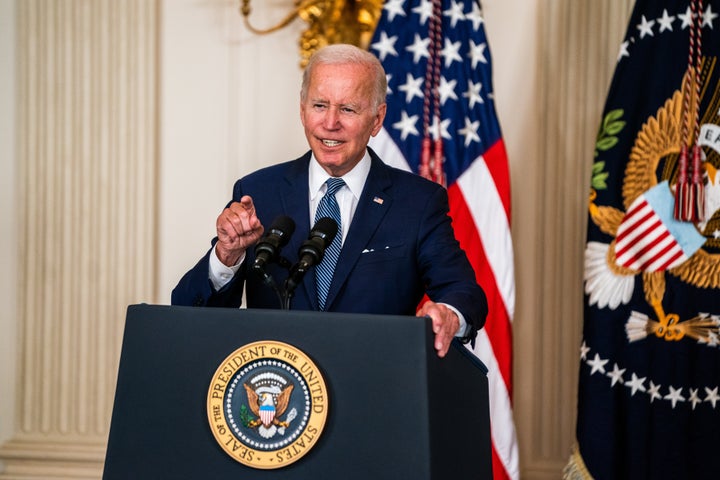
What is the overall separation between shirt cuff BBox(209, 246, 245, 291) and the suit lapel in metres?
0.28

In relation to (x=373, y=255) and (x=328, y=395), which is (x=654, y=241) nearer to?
(x=373, y=255)

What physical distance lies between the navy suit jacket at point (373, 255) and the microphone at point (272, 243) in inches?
12.1

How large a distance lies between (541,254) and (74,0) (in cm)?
250

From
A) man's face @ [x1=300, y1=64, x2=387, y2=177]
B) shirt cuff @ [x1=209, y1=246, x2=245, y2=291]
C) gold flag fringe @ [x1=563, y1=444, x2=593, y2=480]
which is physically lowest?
gold flag fringe @ [x1=563, y1=444, x2=593, y2=480]

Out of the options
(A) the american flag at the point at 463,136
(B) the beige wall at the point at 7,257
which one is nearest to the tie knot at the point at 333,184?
(A) the american flag at the point at 463,136

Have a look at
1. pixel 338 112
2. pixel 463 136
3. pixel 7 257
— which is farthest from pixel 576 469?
pixel 7 257

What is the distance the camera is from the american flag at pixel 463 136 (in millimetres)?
3676

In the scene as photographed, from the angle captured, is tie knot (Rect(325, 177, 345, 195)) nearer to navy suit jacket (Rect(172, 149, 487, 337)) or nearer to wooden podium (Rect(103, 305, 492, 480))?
navy suit jacket (Rect(172, 149, 487, 337))

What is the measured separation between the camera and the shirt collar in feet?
7.98

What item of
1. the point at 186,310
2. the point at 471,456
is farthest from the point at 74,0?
the point at 471,456

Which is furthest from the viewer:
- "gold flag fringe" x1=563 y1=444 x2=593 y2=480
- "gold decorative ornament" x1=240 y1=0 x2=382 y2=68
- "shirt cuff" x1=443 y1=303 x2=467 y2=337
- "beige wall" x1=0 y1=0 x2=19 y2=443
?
"beige wall" x1=0 y1=0 x2=19 y2=443

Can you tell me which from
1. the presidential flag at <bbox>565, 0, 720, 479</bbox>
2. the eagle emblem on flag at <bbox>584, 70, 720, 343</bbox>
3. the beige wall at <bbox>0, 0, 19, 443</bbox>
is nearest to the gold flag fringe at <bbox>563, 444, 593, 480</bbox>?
the presidential flag at <bbox>565, 0, 720, 479</bbox>

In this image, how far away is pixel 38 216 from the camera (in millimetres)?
4172

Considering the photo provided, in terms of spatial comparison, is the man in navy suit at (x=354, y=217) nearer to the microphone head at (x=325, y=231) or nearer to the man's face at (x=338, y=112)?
the man's face at (x=338, y=112)
